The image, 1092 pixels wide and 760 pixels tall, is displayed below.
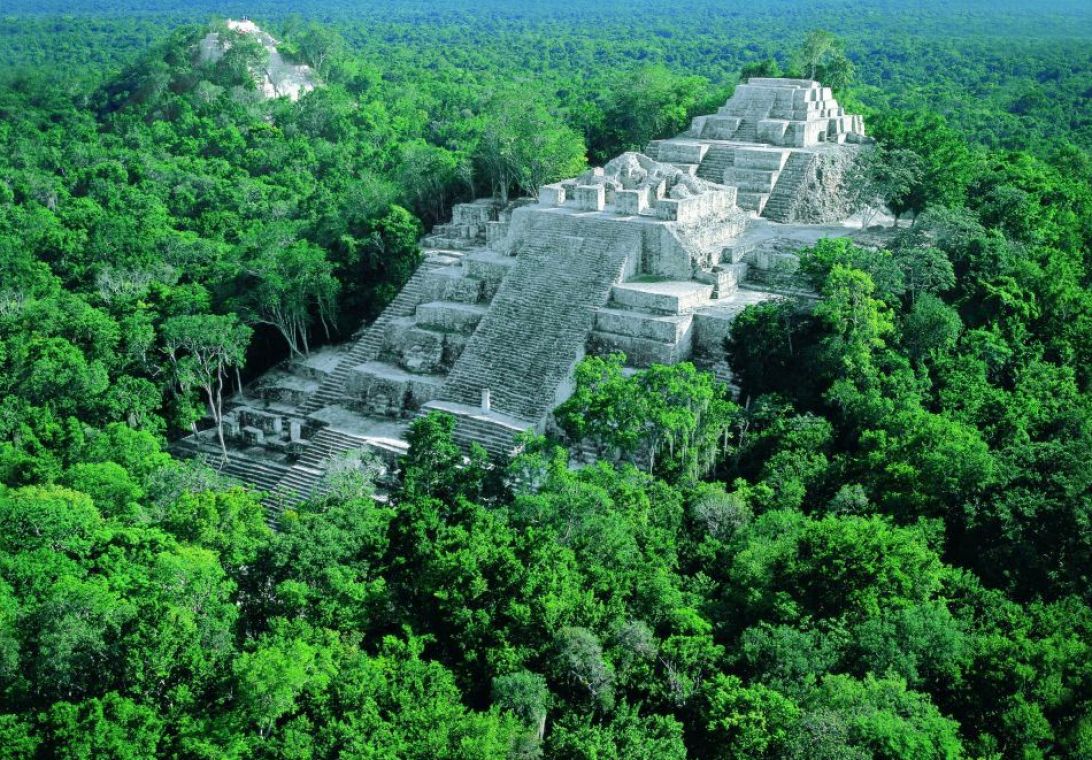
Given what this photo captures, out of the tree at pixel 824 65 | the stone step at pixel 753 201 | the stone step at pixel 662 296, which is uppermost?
the tree at pixel 824 65

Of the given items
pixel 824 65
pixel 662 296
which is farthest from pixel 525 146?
pixel 824 65

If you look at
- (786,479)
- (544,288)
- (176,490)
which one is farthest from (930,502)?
(176,490)

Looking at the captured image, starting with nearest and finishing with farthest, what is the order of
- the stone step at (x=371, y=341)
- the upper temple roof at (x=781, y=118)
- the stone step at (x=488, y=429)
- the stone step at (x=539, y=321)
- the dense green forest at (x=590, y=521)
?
the dense green forest at (x=590, y=521), the stone step at (x=488, y=429), the stone step at (x=539, y=321), the stone step at (x=371, y=341), the upper temple roof at (x=781, y=118)

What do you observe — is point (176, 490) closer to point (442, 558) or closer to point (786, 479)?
point (442, 558)

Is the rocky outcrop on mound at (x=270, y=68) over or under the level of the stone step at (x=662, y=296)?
over

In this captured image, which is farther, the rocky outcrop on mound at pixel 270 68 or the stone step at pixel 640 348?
the rocky outcrop on mound at pixel 270 68

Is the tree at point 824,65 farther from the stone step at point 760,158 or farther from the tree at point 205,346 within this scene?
the tree at point 205,346

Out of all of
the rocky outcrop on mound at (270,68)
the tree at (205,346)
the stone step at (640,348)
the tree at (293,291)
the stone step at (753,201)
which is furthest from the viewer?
the rocky outcrop on mound at (270,68)

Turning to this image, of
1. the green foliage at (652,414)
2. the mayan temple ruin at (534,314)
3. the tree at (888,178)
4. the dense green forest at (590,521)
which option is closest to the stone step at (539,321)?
the mayan temple ruin at (534,314)

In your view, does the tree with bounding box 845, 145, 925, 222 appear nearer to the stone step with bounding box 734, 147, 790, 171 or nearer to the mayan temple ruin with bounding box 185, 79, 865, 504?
the mayan temple ruin with bounding box 185, 79, 865, 504
